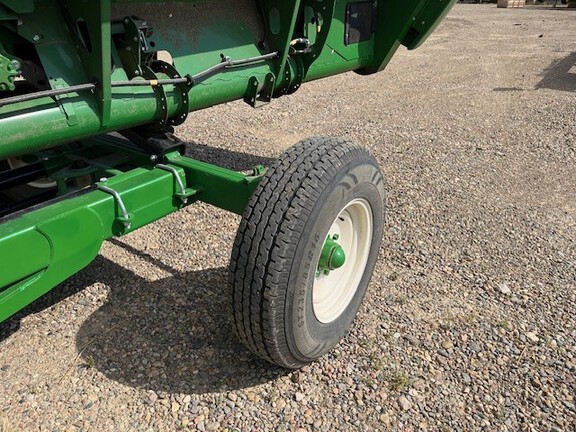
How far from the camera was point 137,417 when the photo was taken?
233 centimetres

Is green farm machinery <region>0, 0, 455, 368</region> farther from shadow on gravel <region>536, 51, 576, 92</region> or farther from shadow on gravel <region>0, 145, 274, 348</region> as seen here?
shadow on gravel <region>536, 51, 576, 92</region>

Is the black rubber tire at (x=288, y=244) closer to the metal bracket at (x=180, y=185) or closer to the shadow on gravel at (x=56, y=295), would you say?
the metal bracket at (x=180, y=185)

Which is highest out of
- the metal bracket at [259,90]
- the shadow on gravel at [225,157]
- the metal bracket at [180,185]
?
the metal bracket at [259,90]

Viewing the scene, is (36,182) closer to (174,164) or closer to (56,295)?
(56,295)

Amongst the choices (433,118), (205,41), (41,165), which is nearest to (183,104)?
(205,41)

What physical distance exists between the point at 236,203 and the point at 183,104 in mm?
574

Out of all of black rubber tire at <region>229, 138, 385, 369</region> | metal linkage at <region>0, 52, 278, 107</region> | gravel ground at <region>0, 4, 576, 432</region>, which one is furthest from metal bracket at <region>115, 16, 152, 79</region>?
gravel ground at <region>0, 4, 576, 432</region>

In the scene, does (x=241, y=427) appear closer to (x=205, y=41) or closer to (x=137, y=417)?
(x=137, y=417)

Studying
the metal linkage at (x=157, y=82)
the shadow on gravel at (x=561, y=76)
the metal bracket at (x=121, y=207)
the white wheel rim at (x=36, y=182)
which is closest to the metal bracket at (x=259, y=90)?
the metal linkage at (x=157, y=82)

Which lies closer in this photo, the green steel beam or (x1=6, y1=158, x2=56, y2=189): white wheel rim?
the green steel beam

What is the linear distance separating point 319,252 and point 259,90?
124 centimetres

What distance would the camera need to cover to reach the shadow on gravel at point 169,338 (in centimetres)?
253

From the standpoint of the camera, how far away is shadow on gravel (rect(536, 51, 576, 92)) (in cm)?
802

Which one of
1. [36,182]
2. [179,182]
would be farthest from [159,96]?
[36,182]
